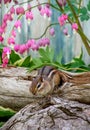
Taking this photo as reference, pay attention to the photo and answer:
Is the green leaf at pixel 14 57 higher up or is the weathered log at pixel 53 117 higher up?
the green leaf at pixel 14 57

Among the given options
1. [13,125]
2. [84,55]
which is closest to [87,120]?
[13,125]

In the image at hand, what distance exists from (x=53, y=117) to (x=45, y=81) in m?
0.83

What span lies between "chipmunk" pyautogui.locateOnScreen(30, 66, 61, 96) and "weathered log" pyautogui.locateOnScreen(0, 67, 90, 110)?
0.07 metres

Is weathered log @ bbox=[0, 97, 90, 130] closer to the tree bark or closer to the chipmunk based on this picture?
the tree bark

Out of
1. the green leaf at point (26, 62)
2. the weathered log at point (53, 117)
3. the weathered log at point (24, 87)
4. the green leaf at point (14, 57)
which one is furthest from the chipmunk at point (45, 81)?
the green leaf at point (14, 57)

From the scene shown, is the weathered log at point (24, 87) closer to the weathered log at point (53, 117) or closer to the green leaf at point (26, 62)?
the green leaf at point (26, 62)

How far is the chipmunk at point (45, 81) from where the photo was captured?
3.31 meters

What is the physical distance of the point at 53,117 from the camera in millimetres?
2584

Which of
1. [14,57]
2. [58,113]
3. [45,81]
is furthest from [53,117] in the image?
[14,57]

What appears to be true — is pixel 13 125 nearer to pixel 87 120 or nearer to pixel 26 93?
pixel 87 120

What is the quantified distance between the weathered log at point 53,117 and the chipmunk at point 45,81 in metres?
0.54

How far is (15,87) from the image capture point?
3791 millimetres

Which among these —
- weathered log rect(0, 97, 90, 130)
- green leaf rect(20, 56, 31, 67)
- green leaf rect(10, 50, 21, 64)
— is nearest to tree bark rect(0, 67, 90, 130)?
weathered log rect(0, 97, 90, 130)

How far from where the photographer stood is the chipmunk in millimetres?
3309
